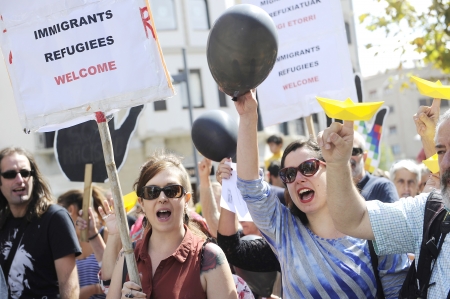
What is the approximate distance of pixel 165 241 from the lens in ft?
11.9

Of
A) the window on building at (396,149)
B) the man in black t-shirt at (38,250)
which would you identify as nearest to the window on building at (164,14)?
the man in black t-shirt at (38,250)

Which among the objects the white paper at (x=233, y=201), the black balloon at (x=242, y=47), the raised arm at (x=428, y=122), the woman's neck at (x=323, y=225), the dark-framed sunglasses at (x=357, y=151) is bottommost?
the woman's neck at (x=323, y=225)

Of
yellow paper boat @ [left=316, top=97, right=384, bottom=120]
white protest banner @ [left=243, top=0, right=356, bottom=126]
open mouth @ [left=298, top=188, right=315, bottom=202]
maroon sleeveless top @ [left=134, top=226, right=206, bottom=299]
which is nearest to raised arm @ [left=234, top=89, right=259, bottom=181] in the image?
open mouth @ [left=298, top=188, right=315, bottom=202]

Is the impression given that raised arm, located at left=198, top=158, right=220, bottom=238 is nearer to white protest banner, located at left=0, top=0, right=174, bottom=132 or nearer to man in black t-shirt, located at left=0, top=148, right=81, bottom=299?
man in black t-shirt, located at left=0, top=148, right=81, bottom=299

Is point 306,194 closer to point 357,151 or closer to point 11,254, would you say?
point 357,151

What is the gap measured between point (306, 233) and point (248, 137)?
569mm

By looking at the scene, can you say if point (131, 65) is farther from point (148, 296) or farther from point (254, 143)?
point (148, 296)

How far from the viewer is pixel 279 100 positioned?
5.57 meters

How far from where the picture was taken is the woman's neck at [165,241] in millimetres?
3594

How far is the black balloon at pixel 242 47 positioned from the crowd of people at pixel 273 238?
18cm

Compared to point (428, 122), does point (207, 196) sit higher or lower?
lower

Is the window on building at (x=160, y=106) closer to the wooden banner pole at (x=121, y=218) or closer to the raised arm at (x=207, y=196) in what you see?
the raised arm at (x=207, y=196)

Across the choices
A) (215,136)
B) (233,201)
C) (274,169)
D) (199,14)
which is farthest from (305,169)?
(199,14)

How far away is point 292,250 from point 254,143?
564mm
